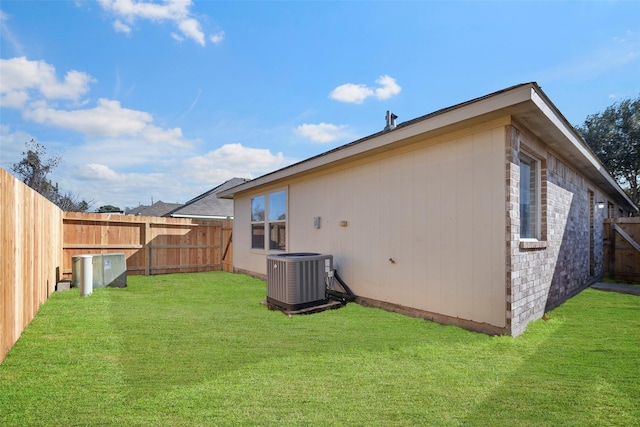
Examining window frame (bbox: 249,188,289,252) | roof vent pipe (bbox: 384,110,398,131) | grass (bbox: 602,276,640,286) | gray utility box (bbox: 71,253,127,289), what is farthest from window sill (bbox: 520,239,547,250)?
gray utility box (bbox: 71,253,127,289)

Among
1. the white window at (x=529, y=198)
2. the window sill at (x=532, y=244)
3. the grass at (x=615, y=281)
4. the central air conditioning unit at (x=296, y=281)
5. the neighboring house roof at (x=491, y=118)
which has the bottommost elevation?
the grass at (x=615, y=281)

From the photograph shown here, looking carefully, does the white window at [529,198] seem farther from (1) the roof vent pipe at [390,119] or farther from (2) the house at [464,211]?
(1) the roof vent pipe at [390,119]

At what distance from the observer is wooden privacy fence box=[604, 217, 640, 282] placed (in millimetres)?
7953

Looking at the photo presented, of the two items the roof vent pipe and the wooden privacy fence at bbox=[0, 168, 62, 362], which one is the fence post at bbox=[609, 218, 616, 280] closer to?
the roof vent pipe

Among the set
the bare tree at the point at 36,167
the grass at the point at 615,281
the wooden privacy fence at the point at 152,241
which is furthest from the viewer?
the bare tree at the point at 36,167

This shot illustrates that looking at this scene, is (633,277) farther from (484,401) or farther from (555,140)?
(484,401)

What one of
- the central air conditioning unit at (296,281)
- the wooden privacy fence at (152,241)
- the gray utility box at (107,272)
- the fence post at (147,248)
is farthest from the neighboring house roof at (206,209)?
the central air conditioning unit at (296,281)

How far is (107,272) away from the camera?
22.9ft

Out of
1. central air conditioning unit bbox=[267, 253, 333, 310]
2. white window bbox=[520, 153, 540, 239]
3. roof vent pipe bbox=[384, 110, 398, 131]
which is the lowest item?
central air conditioning unit bbox=[267, 253, 333, 310]

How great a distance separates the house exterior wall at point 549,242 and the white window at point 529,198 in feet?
0.31

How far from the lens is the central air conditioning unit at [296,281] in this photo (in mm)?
4730

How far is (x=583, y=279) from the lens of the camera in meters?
6.80

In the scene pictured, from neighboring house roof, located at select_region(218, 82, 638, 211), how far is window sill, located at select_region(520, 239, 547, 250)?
1.45 metres

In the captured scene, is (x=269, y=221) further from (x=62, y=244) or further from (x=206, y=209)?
(x=206, y=209)
